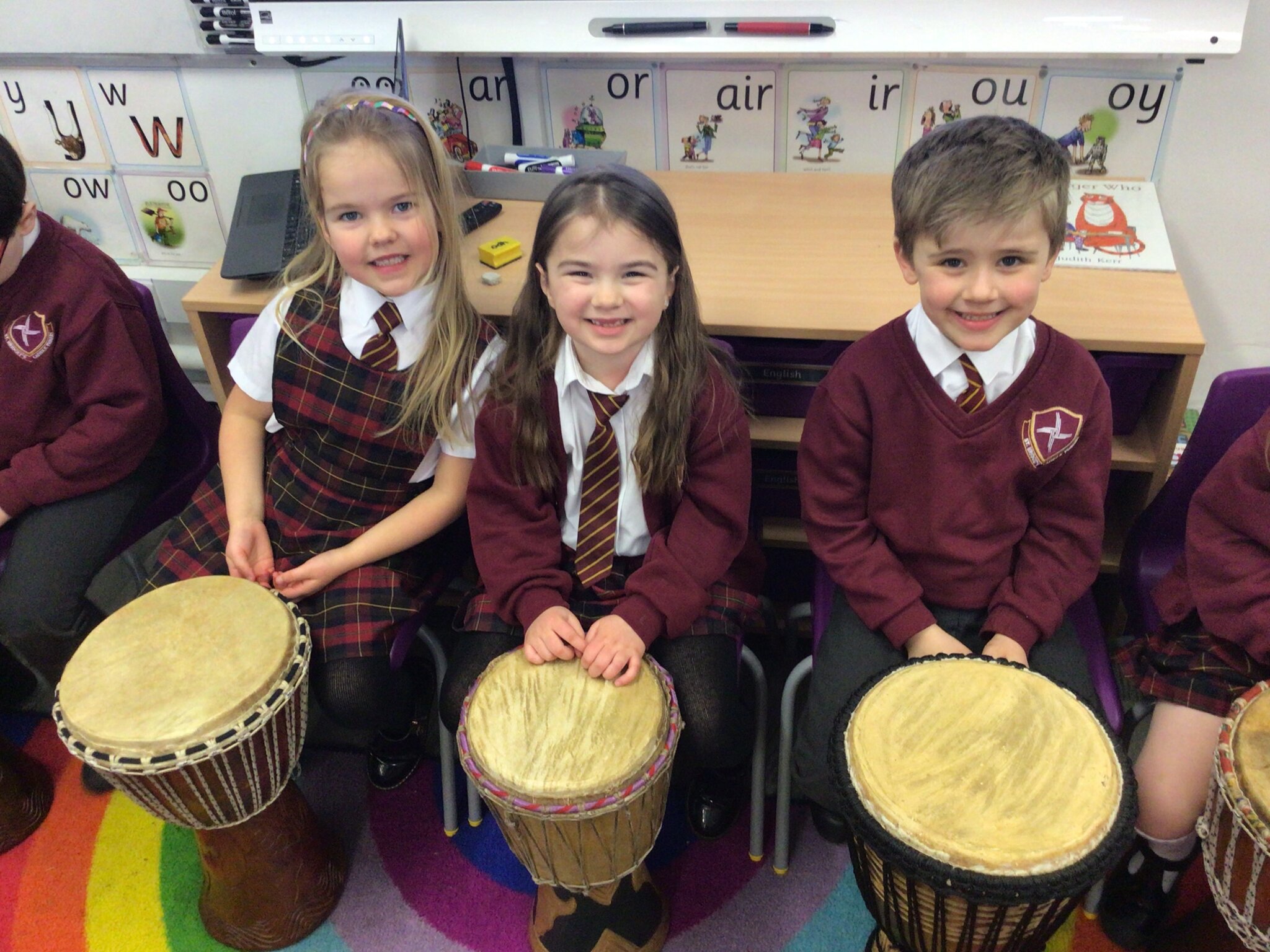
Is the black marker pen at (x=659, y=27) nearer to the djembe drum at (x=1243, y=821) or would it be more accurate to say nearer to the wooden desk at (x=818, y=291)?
the wooden desk at (x=818, y=291)

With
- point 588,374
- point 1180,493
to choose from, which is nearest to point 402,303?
point 588,374

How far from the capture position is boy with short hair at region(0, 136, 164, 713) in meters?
1.50

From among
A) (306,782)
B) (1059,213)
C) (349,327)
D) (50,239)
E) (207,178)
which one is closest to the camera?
(1059,213)

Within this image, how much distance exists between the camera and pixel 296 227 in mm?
1703

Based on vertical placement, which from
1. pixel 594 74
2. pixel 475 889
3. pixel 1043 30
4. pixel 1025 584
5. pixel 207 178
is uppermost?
pixel 1043 30

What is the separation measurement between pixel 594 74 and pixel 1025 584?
1.29 m

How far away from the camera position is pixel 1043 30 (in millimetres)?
1543

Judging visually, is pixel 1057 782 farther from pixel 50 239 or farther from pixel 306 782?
pixel 50 239

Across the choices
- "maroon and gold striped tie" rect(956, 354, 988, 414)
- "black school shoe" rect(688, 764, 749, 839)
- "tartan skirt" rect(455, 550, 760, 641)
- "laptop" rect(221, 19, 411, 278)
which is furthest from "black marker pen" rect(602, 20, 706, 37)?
"black school shoe" rect(688, 764, 749, 839)

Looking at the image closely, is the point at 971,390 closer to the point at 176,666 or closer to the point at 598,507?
the point at 598,507

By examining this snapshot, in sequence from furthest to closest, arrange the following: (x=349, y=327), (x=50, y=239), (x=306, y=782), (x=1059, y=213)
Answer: (x=306, y=782)
(x=50, y=239)
(x=349, y=327)
(x=1059, y=213)

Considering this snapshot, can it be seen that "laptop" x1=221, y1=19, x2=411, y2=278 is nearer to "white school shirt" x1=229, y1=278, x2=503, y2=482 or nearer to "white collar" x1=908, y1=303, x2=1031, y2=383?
"white school shirt" x1=229, y1=278, x2=503, y2=482

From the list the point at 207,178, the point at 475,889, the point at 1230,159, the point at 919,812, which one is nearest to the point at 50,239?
the point at 207,178

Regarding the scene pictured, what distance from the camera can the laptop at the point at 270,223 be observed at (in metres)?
1.61
